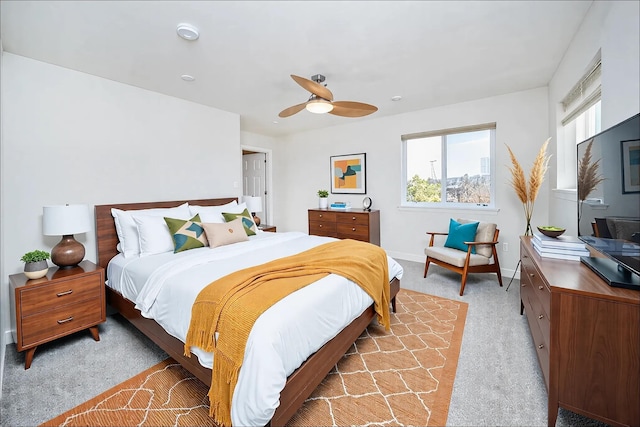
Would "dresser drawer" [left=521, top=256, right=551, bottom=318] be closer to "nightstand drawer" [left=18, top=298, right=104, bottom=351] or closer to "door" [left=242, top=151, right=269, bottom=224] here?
"nightstand drawer" [left=18, top=298, right=104, bottom=351]

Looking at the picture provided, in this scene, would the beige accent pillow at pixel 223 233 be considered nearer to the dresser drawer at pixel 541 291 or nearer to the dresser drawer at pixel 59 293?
the dresser drawer at pixel 59 293

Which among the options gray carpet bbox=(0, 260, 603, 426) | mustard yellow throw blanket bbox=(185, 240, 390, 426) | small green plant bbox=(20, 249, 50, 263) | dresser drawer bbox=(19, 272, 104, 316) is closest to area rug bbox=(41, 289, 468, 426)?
gray carpet bbox=(0, 260, 603, 426)

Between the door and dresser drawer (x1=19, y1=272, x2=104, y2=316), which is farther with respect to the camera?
the door

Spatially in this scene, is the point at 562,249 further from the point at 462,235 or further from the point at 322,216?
the point at 322,216

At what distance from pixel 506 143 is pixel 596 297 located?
10.4 ft

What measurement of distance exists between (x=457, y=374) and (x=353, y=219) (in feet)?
9.82

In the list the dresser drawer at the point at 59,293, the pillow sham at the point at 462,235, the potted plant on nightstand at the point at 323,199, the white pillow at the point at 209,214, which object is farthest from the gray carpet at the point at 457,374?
the potted plant on nightstand at the point at 323,199

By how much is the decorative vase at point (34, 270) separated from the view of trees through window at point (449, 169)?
4.51m

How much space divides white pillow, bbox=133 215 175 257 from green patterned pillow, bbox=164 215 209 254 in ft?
0.23

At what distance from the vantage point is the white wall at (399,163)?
366 cm

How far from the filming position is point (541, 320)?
5.28 ft

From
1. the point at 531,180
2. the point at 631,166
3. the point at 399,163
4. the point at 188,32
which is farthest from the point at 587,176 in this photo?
the point at 399,163

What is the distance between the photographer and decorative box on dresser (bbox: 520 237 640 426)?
1.18 meters

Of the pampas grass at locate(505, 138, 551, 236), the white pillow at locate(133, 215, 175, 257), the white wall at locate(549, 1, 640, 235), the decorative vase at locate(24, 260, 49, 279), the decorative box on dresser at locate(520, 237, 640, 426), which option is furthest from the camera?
the pampas grass at locate(505, 138, 551, 236)
